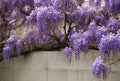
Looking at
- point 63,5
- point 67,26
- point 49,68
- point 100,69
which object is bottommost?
point 49,68

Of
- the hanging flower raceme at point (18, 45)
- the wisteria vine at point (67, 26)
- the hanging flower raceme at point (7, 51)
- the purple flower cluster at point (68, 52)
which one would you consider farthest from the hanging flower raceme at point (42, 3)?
the hanging flower raceme at point (7, 51)

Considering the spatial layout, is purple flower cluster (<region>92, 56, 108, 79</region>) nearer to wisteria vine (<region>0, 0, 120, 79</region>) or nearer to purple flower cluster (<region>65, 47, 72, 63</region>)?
wisteria vine (<region>0, 0, 120, 79</region>)

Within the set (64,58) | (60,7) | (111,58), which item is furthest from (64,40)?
(111,58)

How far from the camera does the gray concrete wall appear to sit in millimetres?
6948

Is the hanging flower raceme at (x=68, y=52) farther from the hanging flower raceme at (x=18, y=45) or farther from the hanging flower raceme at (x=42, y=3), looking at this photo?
the hanging flower raceme at (x=18, y=45)

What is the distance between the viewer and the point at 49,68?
745cm

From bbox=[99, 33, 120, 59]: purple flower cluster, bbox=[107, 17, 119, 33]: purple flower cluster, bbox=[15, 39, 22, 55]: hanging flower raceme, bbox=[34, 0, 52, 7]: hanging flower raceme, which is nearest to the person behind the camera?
bbox=[99, 33, 120, 59]: purple flower cluster

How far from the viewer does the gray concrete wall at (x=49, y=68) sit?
695 cm

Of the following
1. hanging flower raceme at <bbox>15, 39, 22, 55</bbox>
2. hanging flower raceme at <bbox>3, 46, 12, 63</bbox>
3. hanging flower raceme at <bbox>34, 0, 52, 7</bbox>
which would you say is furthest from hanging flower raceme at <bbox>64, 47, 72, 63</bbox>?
hanging flower raceme at <bbox>3, 46, 12, 63</bbox>

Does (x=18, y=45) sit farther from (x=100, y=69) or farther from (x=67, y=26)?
(x=100, y=69)

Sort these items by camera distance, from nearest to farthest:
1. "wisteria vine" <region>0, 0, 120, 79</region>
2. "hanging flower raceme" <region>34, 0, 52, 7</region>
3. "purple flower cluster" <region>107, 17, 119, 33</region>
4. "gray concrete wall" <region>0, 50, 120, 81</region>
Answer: "wisteria vine" <region>0, 0, 120, 79</region> → "purple flower cluster" <region>107, 17, 119, 33</region> → "gray concrete wall" <region>0, 50, 120, 81</region> → "hanging flower raceme" <region>34, 0, 52, 7</region>

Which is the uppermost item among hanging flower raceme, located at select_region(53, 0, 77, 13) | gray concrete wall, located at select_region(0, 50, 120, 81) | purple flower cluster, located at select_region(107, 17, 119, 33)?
hanging flower raceme, located at select_region(53, 0, 77, 13)

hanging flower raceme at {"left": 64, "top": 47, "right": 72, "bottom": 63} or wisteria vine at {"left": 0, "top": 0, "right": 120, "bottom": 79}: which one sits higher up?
wisteria vine at {"left": 0, "top": 0, "right": 120, "bottom": 79}

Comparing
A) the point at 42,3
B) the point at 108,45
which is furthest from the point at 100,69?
the point at 42,3
